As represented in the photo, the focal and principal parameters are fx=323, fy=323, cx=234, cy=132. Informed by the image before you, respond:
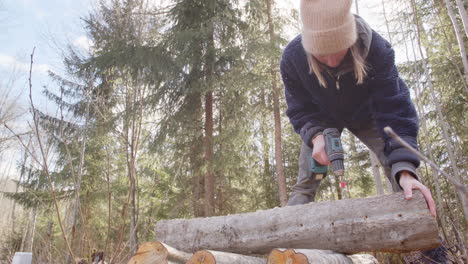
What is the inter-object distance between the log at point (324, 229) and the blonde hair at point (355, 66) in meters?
0.80

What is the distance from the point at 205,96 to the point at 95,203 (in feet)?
15.7

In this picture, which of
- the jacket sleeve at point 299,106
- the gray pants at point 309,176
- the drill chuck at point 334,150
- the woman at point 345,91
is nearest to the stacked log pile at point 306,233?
the woman at point 345,91

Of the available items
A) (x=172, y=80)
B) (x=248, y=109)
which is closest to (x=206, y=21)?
(x=172, y=80)

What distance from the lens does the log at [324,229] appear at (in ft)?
5.81

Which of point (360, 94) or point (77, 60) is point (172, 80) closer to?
point (77, 60)

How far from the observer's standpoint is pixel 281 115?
9.60 meters

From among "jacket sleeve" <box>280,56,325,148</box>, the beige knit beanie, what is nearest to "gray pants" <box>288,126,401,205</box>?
"jacket sleeve" <box>280,56,325,148</box>

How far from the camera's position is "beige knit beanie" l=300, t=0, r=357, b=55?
188 centimetres

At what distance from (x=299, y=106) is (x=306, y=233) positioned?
3.66 feet

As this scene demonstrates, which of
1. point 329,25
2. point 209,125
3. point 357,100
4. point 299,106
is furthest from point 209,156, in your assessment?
point 329,25

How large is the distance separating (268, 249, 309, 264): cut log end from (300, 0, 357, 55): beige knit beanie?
1.19 meters

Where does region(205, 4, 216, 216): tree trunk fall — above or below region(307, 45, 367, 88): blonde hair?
above

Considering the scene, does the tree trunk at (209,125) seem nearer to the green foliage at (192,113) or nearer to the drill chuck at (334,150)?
the green foliage at (192,113)

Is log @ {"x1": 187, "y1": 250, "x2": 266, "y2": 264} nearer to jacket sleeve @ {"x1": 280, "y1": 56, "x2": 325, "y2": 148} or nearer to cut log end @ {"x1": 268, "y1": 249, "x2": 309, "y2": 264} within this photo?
cut log end @ {"x1": 268, "y1": 249, "x2": 309, "y2": 264}
